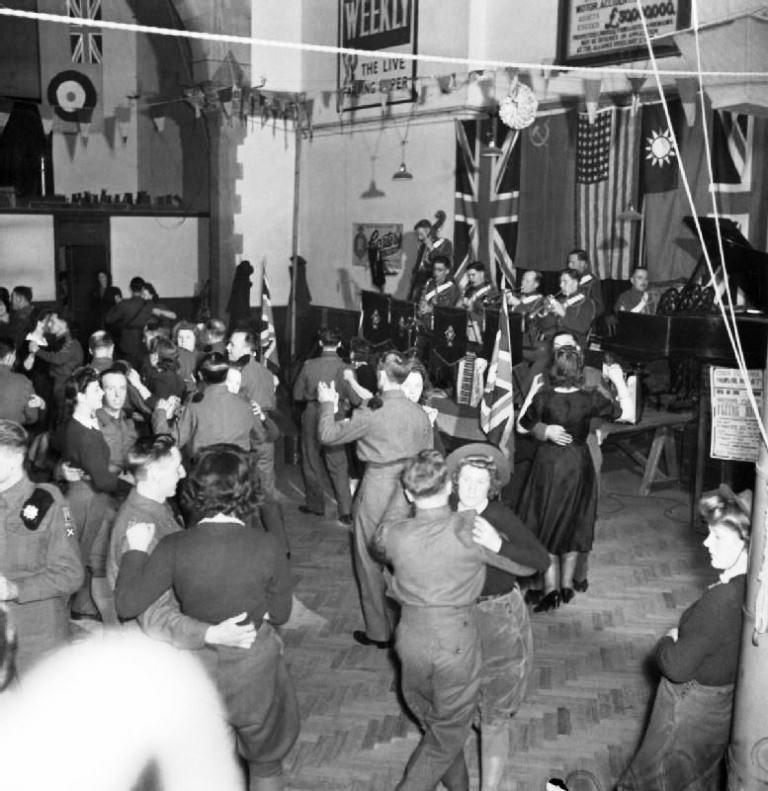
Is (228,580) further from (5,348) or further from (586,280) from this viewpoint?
(586,280)

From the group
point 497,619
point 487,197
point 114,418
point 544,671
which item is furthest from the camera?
point 487,197

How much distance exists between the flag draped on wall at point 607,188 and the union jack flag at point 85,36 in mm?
9250

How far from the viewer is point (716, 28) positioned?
6.27 metres

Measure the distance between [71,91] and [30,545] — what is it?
15496 millimetres

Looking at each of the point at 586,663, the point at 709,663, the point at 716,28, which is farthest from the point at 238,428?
the point at 716,28

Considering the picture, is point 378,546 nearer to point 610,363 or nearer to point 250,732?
point 250,732

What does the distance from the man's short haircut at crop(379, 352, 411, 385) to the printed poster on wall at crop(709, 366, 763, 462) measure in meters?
2.63

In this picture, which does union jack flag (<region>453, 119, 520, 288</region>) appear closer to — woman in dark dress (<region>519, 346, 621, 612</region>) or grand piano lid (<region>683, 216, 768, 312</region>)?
grand piano lid (<region>683, 216, 768, 312</region>)

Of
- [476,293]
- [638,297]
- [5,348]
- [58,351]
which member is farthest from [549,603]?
[638,297]

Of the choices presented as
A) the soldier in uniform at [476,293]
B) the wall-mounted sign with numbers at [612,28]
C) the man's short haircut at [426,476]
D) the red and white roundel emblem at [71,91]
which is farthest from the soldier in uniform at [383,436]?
the red and white roundel emblem at [71,91]

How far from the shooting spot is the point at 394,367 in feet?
16.8

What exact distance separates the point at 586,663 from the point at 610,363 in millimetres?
2022

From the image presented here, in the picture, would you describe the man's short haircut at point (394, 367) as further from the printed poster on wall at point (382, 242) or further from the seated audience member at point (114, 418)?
the printed poster on wall at point (382, 242)

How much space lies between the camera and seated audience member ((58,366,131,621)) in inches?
194
